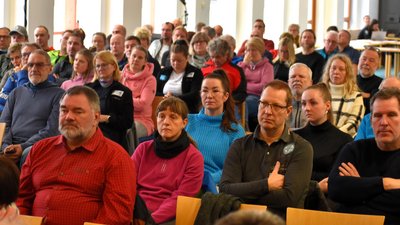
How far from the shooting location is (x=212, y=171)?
4.87m

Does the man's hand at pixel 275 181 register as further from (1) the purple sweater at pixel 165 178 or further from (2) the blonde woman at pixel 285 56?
(2) the blonde woman at pixel 285 56

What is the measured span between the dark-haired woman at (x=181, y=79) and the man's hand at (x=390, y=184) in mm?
3673

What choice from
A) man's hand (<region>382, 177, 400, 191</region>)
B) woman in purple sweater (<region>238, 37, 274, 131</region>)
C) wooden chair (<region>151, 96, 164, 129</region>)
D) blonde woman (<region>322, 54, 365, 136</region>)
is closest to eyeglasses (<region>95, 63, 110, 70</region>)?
wooden chair (<region>151, 96, 164, 129</region>)

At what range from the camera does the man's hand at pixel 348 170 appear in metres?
3.73

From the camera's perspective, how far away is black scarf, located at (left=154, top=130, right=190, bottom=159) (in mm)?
4172

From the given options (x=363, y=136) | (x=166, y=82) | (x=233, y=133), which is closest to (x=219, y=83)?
(x=233, y=133)

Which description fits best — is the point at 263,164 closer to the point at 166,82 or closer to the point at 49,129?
the point at 49,129

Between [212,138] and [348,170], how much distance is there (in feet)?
4.45

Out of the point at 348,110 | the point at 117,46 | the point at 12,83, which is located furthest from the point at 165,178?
the point at 117,46

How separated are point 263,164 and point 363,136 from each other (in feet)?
4.18

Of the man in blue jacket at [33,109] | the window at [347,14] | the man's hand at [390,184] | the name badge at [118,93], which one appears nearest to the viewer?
the man's hand at [390,184]

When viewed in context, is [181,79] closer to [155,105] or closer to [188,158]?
[155,105]

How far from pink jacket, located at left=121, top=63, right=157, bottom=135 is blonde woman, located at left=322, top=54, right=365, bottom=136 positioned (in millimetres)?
1575

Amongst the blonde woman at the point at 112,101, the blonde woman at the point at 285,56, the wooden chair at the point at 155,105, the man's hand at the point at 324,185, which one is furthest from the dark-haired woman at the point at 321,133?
the blonde woman at the point at 285,56
